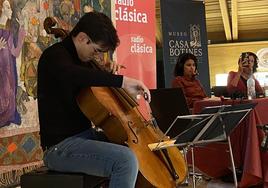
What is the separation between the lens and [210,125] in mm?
2219

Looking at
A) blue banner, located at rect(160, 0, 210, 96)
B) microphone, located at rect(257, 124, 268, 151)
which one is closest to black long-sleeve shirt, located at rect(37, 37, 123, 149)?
microphone, located at rect(257, 124, 268, 151)

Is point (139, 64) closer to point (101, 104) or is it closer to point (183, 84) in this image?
point (183, 84)

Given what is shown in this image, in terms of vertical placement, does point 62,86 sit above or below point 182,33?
below

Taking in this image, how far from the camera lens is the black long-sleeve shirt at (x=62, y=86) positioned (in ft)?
5.89

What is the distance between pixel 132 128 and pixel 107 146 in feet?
0.56

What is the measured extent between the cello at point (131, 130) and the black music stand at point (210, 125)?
7 centimetres

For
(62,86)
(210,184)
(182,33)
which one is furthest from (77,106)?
(182,33)

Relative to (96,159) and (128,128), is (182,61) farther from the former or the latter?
(96,159)

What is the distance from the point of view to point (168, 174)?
195cm

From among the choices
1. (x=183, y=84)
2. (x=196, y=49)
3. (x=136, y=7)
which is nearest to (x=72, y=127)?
(x=183, y=84)

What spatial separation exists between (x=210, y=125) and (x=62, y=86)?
2.81ft

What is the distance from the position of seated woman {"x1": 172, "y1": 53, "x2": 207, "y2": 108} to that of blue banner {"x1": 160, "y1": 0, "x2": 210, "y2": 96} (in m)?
1.02

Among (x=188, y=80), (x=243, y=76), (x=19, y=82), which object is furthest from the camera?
(x=188, y=80)

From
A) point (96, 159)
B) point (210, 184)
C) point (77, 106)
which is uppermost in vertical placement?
point (77, 106)
